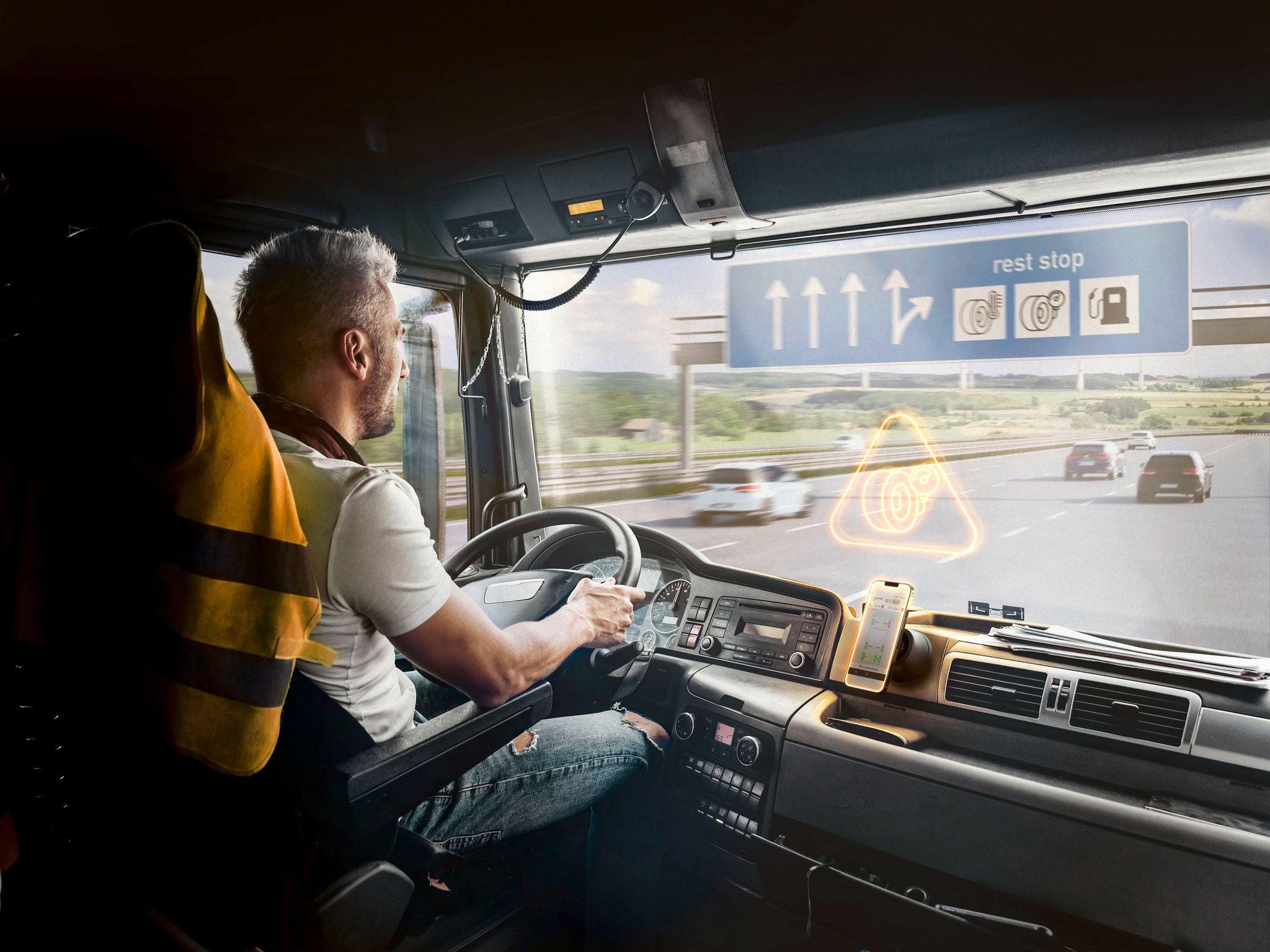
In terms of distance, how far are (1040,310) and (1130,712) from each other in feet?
3.23

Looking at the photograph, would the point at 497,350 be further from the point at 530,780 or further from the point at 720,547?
the point at 530,780

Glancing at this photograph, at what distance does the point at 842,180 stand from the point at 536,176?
981mm

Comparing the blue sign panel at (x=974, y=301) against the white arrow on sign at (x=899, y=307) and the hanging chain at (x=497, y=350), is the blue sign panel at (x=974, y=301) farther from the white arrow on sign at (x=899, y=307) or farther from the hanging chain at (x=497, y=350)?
the hanging chain at (x=497, y=350)

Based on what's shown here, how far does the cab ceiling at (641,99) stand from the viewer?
1708mm

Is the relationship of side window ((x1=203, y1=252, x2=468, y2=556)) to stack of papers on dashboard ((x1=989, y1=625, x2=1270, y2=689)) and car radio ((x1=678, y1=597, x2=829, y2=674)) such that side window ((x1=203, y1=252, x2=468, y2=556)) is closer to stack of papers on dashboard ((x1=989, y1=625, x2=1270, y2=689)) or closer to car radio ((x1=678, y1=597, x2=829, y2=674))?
car radio ((x1=678, y1=597, x2=829, y2=674))

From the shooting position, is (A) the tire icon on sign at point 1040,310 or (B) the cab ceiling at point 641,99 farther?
(A) the tire icon on sign at point 1040,310

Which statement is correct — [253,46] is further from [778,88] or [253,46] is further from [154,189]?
[778,88]

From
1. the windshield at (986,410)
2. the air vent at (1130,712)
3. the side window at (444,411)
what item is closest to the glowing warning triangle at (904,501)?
the windshield at (986,410)

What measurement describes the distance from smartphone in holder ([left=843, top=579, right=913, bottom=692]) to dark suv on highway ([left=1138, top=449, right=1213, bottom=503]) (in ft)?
1.91

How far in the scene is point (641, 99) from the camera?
223 centimetres

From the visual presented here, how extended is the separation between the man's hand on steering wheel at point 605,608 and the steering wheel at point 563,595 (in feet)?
0.27

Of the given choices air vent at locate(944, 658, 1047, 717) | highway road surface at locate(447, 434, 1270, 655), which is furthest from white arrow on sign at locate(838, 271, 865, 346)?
air vent at locate(944, 658, 1047, 717)

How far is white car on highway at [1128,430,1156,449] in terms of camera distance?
1870 mm

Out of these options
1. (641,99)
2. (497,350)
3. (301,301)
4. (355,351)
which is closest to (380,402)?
(355,351)
